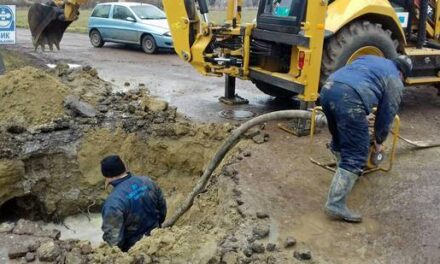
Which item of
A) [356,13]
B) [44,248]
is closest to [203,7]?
[356,13]

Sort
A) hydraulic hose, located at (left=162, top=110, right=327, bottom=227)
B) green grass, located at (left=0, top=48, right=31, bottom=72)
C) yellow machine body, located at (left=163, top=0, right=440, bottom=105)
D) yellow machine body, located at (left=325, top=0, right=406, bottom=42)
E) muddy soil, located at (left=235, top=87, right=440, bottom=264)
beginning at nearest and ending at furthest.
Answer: muddy soil, located at (left=235, top=87, right=440, bottom=264) → hydraulic hose, located at (left=162, top=110, right=327, bottom=227) → yellow machine body, located at (left=163, top=0, right=440, bottom=105) → yellow machine body, located at (left=325, top=0, right=406, bottom=42) → green grass, located at (left=0, top=48, right=31, bottom=72)

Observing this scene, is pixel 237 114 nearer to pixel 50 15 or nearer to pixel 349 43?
pixel 349 43

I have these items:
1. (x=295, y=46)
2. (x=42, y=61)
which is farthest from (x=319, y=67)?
(x=42, y=61)

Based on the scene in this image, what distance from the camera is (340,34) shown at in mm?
7883

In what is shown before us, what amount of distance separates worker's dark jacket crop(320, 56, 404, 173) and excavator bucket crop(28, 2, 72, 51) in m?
6.36

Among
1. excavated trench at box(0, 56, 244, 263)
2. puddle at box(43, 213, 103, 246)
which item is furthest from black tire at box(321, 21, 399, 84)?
puddle at box(43, 213, 103, 246)

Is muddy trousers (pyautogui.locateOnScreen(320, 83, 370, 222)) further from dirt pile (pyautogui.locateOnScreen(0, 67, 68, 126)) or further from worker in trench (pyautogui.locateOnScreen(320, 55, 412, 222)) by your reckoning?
dirt pile (pyautogui.locateOnScreen(0, 67, 68, 126))

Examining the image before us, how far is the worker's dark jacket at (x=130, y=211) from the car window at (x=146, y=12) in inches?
523

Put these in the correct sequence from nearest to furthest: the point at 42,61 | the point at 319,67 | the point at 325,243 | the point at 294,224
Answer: the point at 325,243, the point at 294,224, the point at 319,67, the point at 42,61

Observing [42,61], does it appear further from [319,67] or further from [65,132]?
[319,67]

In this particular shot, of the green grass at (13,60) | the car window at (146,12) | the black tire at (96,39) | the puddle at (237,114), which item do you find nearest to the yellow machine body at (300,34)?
the puddle at (237,114)

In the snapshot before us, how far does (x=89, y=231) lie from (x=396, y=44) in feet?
19.0

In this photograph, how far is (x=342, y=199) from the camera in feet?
17.6

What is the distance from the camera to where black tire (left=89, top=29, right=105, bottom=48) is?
19.1 m
